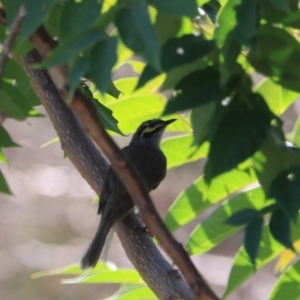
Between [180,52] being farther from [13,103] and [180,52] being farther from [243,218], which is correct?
[13,103]

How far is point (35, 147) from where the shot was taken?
9508 mm

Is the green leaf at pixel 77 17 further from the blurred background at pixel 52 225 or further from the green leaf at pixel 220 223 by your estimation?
the blurred background at pixel 52 225

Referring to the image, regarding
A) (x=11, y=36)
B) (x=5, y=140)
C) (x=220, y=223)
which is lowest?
(x=220, y=223)

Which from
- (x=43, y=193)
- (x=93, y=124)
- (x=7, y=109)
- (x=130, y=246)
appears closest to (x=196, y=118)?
(x=93, y=124)

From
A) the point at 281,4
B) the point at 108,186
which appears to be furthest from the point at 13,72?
the point at 108,186

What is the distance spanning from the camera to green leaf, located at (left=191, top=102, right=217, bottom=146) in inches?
50.8

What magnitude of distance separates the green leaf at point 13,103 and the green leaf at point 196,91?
0.55 meters

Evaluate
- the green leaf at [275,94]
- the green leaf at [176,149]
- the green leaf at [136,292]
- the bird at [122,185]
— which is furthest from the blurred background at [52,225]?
the green leaf at [275,94]

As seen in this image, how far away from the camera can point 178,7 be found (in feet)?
3.75

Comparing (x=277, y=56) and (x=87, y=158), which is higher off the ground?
(x=277, y=56)

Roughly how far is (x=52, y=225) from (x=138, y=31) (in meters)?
8.01

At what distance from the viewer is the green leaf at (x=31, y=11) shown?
3.90 ft

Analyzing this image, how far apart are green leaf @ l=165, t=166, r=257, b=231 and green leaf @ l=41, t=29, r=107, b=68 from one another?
681 mm

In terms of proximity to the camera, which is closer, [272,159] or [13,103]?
[272,159]
